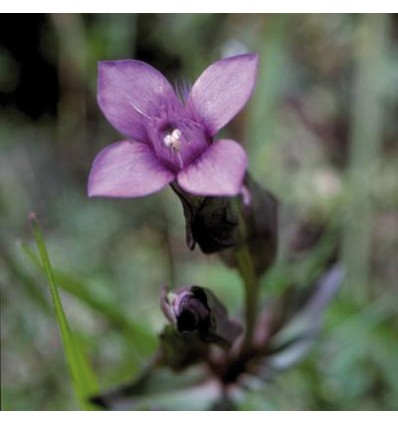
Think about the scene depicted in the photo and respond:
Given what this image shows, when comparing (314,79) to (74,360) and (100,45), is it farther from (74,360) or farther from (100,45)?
(74,360)

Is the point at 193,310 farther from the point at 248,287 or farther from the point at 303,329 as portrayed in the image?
the point at 303,329

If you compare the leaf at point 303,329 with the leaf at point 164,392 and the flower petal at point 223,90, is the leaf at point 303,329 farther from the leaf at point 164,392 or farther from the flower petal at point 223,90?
the flower petal at point 223,90

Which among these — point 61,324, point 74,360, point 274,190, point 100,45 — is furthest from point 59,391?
point 100,45

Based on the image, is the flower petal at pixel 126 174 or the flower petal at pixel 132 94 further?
the flower petal at pixel 132 94

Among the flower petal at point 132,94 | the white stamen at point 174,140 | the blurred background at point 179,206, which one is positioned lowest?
the blurred background at point 179,206

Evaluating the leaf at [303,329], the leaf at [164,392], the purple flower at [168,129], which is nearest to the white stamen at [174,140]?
the purple flower at [168,129]

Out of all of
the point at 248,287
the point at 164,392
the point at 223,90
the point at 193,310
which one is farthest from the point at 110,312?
the point at 223,90
